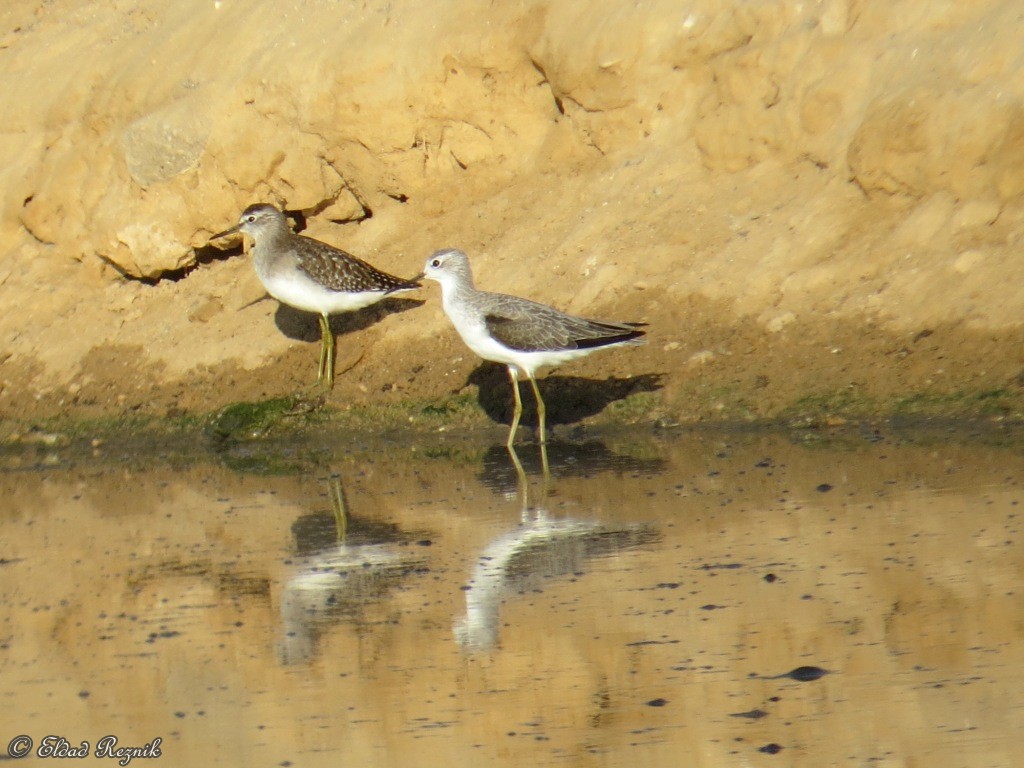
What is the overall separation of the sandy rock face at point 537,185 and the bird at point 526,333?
768 millimetres

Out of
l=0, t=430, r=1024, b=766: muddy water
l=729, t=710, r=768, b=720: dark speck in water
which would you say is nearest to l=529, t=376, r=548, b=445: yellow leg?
l=0, t=430, r=1024, b=766: muddy water

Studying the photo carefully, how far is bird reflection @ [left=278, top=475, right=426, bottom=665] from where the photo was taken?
797cm

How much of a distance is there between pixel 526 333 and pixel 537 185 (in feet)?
11.8

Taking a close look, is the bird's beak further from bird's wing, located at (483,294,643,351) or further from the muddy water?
the muddy water

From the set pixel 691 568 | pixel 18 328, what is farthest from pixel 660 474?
pixel 18 328

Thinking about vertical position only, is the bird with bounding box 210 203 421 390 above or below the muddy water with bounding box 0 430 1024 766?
above

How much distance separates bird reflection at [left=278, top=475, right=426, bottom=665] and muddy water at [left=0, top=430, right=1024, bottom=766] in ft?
0.08

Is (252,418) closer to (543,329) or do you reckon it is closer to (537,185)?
(543,329)

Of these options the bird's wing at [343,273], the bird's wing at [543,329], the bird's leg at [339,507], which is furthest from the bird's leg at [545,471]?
the bird's wing at [343,273]

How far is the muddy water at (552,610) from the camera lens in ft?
20.7

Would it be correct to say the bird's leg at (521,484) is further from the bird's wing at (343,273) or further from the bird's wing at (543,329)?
the bird's wing at (343,273)

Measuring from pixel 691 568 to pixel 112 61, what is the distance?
11.4 metres

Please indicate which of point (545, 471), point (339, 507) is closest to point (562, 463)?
point (545, 471)

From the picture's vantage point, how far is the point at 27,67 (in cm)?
1825
